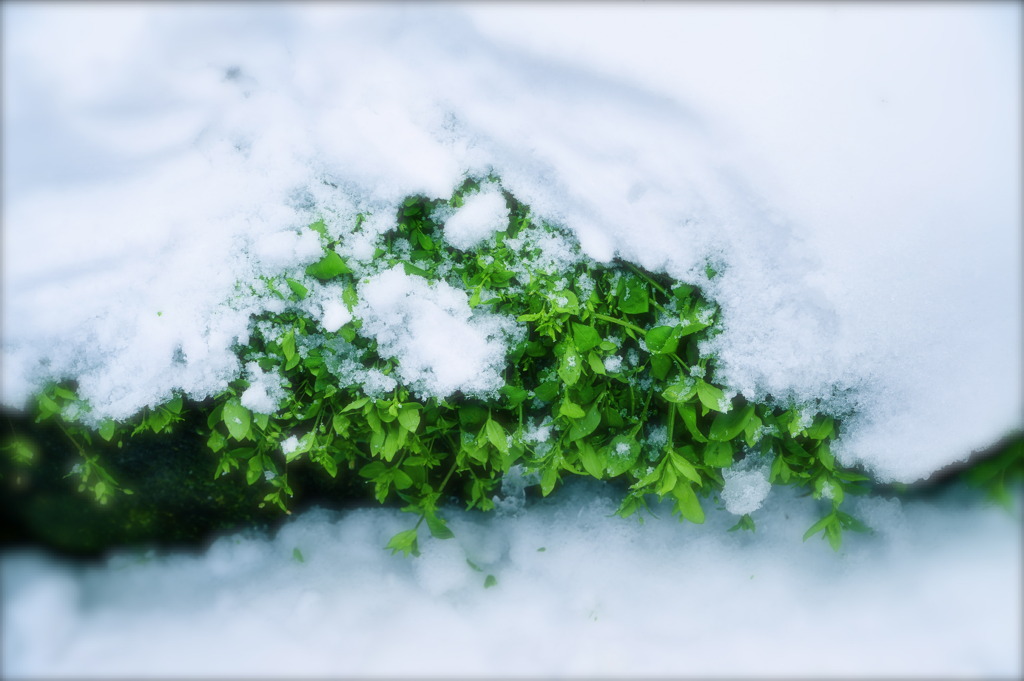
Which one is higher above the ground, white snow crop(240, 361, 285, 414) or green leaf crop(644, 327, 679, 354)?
green leaf crop(644, 327, 679, 354)

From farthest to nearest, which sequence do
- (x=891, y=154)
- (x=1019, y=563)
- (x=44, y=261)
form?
(x=1019, y=563)
(x=44, y=261)
(x=891, y=154)

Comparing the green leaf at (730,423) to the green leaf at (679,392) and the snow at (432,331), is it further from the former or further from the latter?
the snow at (432,331)

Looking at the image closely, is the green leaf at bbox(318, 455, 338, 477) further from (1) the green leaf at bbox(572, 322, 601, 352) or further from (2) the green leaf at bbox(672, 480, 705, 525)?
(2) the green leaf at bbox(672, 480, 705, 525)

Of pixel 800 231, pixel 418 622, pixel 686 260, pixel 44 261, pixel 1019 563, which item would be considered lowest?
pixel 418 622

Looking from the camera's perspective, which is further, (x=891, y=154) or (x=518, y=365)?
(x=518, y=365)

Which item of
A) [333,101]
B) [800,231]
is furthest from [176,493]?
[800,231]

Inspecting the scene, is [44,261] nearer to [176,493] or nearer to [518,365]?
[176,493]

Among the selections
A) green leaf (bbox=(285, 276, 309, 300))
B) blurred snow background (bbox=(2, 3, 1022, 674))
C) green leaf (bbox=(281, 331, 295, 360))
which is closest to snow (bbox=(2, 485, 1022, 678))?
blurred snow background (bbox=(2, 3, 1022, 674))
